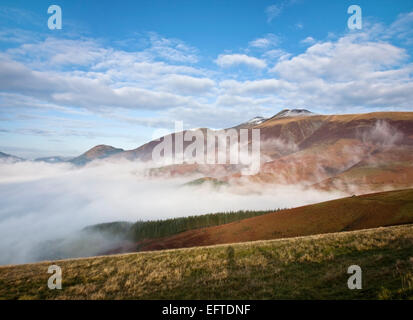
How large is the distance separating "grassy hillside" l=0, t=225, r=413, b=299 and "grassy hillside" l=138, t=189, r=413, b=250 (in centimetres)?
3283

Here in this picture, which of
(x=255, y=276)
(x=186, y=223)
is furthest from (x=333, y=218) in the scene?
(x=186, y=223)

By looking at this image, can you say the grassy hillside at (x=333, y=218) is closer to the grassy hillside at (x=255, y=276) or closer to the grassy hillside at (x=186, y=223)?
the grassy hillside at (x=255, y=276)

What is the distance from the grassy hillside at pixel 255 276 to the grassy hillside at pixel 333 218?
32827mm

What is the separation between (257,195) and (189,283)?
194205 mm

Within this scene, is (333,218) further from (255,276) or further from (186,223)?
(186,223)

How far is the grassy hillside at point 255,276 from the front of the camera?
896cm

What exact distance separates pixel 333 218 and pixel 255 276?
4743 centimetres

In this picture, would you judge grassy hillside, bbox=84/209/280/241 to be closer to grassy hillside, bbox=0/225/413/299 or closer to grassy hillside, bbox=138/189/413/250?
grassy hillside, bbox=138/189/413/250

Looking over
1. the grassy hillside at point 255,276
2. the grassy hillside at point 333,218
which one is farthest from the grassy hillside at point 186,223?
the grassy hillside at point 255,276

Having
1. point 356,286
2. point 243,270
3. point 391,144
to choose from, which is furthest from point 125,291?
point 391,144

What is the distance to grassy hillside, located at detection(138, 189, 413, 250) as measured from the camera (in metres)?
42.6

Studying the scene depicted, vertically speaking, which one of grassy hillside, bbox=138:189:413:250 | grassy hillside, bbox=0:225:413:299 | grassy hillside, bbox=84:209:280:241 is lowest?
grassy hillside, bbox=84:209:280:241

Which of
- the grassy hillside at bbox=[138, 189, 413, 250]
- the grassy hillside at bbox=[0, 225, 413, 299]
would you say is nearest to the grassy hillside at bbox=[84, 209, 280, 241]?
the grassy hillside at bbox=[138, 189, 413, 250]

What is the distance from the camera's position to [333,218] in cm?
5069
